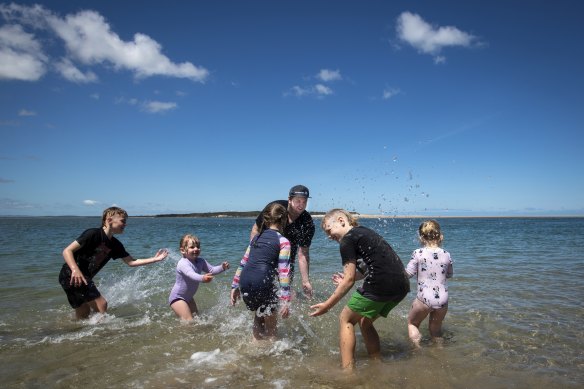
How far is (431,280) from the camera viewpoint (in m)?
4.88

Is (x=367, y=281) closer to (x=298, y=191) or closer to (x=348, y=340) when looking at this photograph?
(x=348, y=340)

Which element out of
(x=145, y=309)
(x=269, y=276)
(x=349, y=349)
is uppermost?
(x=269, y=276)

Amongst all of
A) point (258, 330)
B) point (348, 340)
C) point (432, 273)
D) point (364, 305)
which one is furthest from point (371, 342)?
point (258, 330)

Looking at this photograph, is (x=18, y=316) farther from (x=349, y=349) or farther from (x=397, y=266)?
(x=397, y=266)

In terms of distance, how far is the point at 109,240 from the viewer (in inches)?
233

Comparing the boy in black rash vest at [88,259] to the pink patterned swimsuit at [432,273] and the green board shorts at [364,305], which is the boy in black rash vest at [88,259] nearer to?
the green board shorts at [364,305]

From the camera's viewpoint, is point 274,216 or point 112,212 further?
point 112,212

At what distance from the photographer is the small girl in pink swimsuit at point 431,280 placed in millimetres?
4840

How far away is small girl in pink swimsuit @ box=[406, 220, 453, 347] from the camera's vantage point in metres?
4.84

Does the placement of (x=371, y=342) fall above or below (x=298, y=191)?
below

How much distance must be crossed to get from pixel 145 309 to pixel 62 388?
140 inches

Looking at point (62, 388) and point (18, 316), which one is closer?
point (62, 388)

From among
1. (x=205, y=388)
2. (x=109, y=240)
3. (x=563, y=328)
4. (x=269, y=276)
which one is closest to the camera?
(x=205, y=388)

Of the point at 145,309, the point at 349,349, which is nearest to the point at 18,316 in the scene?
the point at 145,309
